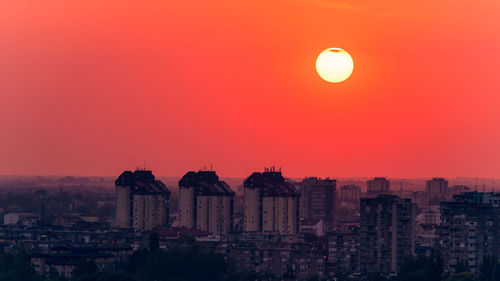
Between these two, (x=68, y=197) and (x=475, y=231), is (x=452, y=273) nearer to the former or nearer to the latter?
(x=475, y=231)

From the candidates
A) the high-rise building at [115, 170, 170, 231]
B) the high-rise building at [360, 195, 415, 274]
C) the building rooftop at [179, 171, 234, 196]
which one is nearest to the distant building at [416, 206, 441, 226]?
the building rooftop at [179, 171, 234, 196]

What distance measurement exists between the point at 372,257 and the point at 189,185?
112ft

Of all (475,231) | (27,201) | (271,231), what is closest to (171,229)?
(271,231)

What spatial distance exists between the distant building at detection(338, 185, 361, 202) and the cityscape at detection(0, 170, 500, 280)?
395cm

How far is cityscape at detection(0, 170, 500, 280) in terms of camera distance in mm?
63719

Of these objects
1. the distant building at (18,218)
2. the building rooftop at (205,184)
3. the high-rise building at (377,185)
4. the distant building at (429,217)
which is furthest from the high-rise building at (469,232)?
the high-rise building at (377,185)

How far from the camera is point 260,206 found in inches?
3789

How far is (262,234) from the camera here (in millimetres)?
89062

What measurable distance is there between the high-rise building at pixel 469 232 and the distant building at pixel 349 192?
226 ft

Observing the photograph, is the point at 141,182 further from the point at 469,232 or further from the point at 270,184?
the point at 469,232

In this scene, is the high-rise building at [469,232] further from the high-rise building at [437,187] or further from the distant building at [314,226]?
the high-rise building at [437,187]

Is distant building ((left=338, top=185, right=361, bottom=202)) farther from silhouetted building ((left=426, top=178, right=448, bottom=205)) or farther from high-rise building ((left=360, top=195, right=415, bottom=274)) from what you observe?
high-rise building ((left=360, top=195, right=415, bottom=274))

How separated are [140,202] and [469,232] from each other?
40.1 m

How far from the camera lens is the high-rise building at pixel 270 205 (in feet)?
312
